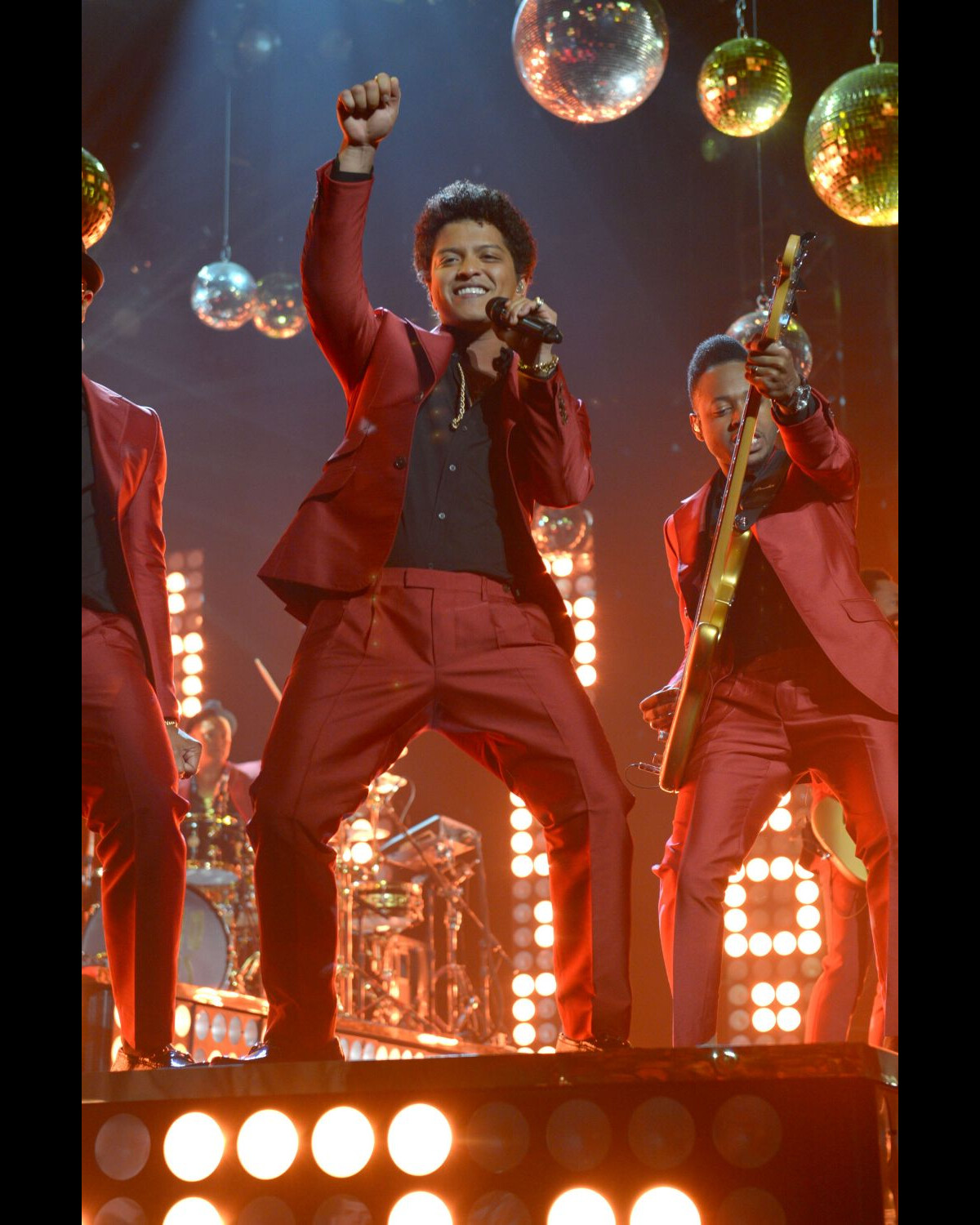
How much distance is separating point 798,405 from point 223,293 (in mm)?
5133

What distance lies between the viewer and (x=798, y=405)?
3211mm

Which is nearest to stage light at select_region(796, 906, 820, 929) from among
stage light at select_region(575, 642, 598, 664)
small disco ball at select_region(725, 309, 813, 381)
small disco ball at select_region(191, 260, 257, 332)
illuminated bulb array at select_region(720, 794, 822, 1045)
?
illuminated bulb array at select_region(720, 794, 822, 1045)

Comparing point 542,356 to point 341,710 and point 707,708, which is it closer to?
point 341,710

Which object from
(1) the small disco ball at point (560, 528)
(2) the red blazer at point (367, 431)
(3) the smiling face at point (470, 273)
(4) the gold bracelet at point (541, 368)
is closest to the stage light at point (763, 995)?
(1) the small disco ball at point (560, 528)

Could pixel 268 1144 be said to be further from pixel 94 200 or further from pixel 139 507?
pixel 94 200

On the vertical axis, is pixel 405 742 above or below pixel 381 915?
above

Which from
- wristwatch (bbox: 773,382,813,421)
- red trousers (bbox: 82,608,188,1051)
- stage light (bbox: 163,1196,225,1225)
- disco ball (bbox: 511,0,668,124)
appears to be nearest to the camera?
stage light (bbox: 163,1196,225,1225)

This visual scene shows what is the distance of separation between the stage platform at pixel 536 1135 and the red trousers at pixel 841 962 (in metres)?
2.59

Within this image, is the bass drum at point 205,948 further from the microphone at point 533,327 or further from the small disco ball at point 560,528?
the microphone at point 533,327

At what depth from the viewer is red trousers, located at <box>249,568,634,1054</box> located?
2.67 meters

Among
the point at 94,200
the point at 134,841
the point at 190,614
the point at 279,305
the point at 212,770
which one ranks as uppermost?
the point at 279,305

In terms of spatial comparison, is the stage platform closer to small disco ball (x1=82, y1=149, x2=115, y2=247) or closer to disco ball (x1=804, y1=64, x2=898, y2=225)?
small disco ball (x1=82, y1=149, x2=115, y2=247)

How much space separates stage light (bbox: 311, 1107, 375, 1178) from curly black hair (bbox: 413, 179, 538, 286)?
2063 mm

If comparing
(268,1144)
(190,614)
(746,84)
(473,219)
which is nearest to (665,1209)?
(268,1144)
